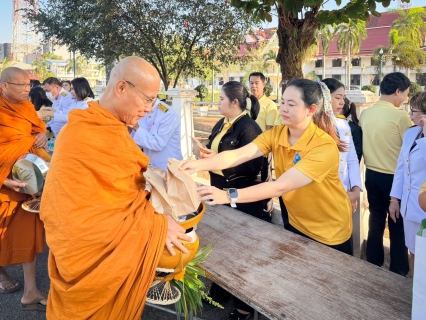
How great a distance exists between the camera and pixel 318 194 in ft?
7.41

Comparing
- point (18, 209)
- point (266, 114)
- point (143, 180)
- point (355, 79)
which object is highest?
point (355, 79)

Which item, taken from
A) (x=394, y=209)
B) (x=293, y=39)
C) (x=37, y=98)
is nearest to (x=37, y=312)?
(x=394, y=209)

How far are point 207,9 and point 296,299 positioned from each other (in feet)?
30.8

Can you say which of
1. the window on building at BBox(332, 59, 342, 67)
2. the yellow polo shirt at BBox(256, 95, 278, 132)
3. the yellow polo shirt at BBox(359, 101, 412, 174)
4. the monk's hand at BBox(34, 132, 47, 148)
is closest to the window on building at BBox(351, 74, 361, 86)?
the window on building at BBox(332, 59, 342, 67)

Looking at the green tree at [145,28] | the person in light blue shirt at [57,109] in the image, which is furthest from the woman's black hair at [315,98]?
the green tree at [145,28]

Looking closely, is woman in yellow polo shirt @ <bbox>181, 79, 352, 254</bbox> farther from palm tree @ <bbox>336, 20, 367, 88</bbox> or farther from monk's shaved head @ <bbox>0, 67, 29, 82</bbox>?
palm tree @ <bbox>336, 20, 367, 88</bbox>

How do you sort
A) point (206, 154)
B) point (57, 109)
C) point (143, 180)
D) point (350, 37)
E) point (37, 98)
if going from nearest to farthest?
point (143, 180)
point (206, 154)
point (57, 109)
point (37, 98)
point (350, 37)

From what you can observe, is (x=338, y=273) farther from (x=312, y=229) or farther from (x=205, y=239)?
(x=205, y=239)

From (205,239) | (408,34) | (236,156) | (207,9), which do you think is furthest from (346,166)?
(408,34)

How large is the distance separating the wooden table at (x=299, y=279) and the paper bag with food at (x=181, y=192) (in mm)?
443

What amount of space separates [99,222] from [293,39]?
11.9 feet

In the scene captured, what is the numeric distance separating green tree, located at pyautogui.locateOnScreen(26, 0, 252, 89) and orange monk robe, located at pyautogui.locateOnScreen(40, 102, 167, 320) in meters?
8.54

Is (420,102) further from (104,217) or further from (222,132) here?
(104,217)

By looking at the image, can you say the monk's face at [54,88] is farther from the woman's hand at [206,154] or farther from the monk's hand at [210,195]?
the monk's hand at [210,195]
